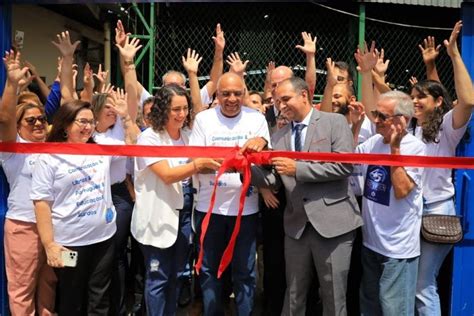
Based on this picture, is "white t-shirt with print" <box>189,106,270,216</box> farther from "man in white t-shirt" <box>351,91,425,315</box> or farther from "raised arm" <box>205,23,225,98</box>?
"raised arm" <box>205,23,225,98</box>

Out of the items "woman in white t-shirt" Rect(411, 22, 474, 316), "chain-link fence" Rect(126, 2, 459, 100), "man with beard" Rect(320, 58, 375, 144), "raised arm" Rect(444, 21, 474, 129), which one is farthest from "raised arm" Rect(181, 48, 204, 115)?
"chain-link fence" Rect(126, 2, 459, 100)

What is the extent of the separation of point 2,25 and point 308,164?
7.04 feet

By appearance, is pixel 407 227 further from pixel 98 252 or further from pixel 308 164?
pixel 98 252

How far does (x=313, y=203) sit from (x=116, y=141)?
4.93ft

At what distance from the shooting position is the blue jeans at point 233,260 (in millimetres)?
3346

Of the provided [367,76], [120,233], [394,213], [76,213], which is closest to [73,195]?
[76,213]

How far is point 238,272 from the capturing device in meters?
3.37

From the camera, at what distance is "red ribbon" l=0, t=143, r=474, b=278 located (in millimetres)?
2971

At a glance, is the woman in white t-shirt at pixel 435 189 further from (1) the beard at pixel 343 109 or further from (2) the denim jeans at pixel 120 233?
(2) the denim jeans at pixel 120 233

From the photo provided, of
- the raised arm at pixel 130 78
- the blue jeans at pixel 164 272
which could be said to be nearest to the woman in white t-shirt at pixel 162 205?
Answer: the blue jeans at pixel 164 272

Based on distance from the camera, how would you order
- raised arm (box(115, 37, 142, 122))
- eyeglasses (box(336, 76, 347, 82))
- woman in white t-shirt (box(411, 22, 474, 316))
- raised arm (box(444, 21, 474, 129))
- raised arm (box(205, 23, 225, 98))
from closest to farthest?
raised arm (box(444, 21, 474, 129)) → woman in white t-shirt (box(411, 22, 474, 316)) → raised arm (box(115, 37, 142, 122)) → raised arm (box(205, 23, 225, 98)) → eyeglasses (box(336, 76, 347, 82))

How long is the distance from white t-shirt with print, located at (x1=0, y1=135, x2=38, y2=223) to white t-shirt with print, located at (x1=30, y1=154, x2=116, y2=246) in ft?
0.86

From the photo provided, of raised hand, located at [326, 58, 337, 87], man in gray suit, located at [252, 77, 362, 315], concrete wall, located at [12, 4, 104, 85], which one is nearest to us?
man in gray suit, located at [252, 77, 362, 315]

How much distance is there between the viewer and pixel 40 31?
760 centimetres
